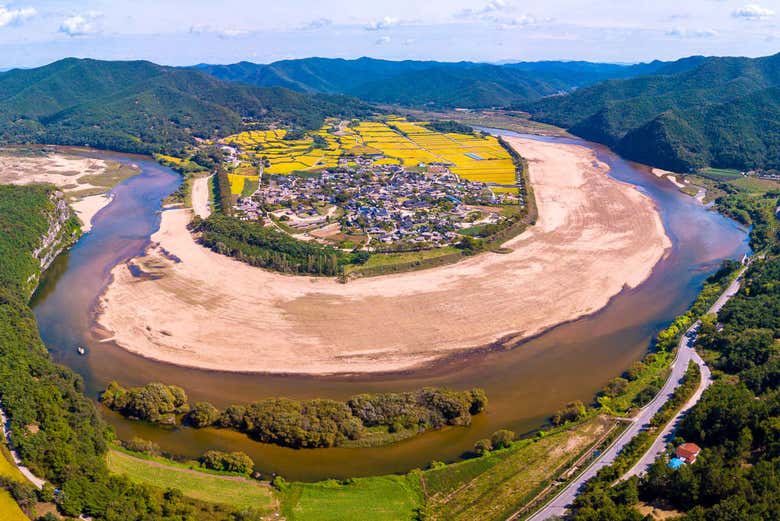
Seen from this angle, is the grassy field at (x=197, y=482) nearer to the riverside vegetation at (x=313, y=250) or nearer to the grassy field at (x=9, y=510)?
the grassy field at (x=9, y=510)

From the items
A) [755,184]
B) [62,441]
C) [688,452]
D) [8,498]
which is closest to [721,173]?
[755,184]

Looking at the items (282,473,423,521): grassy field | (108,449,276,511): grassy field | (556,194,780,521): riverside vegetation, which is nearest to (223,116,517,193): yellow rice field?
(556,194,780,521): riverside vegetation

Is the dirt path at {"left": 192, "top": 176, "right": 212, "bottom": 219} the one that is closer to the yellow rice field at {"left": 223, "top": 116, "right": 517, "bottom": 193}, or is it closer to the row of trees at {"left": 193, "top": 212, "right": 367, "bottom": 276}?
the yellow rice field at {"left": 223, "top": 116, "right": 517, "bottom": 193}

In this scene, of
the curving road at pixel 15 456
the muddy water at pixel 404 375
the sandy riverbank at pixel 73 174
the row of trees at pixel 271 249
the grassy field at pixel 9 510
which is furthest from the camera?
the sandy riverbank at pixel 73 174

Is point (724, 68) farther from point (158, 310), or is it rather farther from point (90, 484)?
point (90, 484)

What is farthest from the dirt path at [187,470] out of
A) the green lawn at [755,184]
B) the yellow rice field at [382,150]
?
the green lawn at [755,184]

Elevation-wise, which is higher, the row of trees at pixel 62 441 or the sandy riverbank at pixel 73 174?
the sandy riverbank at pixel 73 174

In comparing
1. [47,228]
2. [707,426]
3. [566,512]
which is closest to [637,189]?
[707,426]

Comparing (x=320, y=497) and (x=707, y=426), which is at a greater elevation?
(x=707, y=426)
